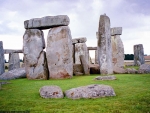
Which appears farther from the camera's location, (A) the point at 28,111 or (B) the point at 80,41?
(B) the point at 80,41

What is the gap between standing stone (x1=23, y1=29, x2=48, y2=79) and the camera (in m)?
11.1

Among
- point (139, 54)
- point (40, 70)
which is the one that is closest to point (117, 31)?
point (139, 54)

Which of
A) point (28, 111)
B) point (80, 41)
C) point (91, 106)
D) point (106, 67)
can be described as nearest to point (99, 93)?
point (91, 106)

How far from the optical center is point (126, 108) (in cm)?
439

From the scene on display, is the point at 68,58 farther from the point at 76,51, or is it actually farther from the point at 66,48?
the point at 76,51

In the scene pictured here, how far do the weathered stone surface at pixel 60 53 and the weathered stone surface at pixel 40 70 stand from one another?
35cm

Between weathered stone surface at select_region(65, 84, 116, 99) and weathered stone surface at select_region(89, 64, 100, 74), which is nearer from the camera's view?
weathered stone surface at select_region(65, 84, 116, 99)

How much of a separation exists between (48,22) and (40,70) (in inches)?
102

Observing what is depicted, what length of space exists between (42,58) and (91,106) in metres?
7.07

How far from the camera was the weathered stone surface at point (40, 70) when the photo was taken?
10930mm

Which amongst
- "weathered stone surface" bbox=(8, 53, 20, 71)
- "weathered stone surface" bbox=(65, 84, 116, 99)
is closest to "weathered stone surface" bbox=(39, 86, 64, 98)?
"weathered stone surface" bbox=(65, 84, 116, 99)

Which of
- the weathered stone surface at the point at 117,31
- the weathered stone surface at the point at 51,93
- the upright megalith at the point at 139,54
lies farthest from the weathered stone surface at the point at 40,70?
the upright megalith at the point at 139,54

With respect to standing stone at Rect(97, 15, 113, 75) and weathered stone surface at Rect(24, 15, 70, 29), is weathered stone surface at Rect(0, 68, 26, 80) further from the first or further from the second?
standing stone at Rect(97, 15, 113, 75)

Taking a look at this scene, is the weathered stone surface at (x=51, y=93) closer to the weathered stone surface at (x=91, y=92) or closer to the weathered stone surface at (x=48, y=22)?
the weathered stone surface at (x=91, y=92)
